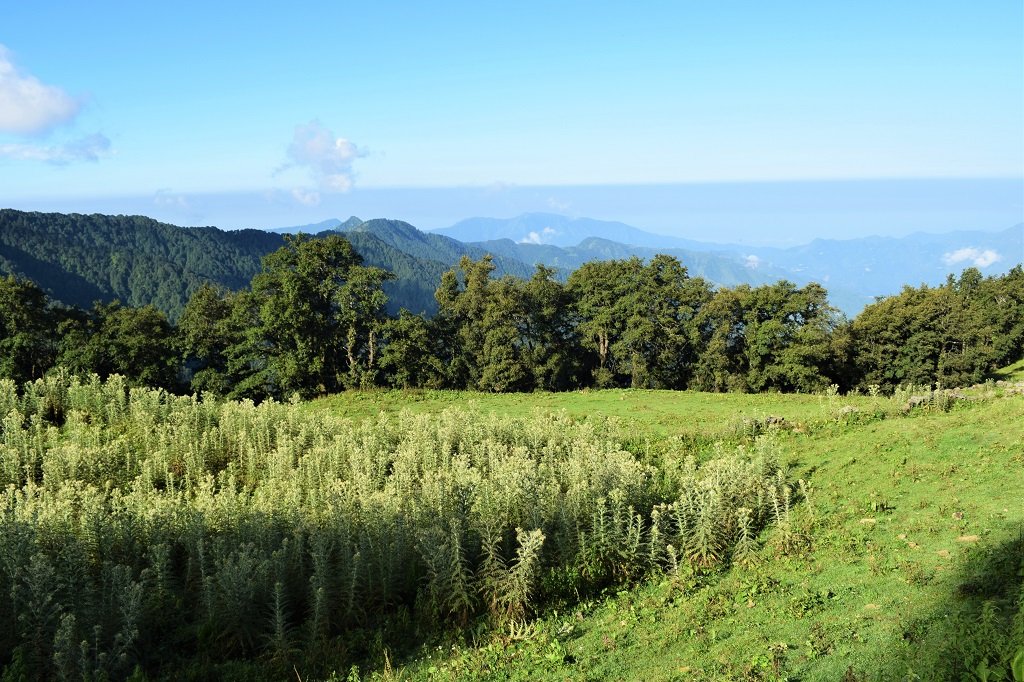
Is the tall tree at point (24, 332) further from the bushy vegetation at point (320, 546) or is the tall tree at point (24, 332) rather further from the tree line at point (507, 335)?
the bushy vegetation at point (320, 546)

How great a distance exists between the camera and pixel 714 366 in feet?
131

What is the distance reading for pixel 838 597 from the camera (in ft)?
A: 26.8

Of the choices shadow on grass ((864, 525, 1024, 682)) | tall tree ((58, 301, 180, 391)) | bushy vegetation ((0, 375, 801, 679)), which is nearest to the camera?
shadow on grass ((864, 525, 1024, 682))

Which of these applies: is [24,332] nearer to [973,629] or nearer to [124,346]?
[124,346]

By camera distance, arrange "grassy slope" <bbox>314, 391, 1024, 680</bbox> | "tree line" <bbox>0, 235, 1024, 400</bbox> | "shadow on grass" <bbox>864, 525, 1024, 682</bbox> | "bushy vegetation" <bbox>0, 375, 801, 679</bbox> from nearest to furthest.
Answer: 1. "shadow on grass" <bbox>864, 525, 1024, 682</bbox>
2. "grassy slope" <bbox>314, 391, 1024, 680</bbox>
3. "bushy vegetation" <bbox>0, 375, 801, 679</bbox>
4. "tree line" <bbox>0, 235, 1024, 400</bbox>

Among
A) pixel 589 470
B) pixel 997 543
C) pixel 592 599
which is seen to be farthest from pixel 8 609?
pixel 997 543

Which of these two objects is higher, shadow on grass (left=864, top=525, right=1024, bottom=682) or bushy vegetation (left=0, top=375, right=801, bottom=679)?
shadow on grass (left=864, top=525, right=1024, bottom=682)

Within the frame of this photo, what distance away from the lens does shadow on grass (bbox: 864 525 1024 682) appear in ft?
18.3

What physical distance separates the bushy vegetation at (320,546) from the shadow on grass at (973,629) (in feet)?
9.18

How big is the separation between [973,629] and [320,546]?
7.90 metres

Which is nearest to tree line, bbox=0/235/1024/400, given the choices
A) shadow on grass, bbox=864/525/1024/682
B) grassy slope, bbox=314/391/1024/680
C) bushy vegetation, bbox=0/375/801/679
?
bushy vegetation, bbox=0/375/801/679

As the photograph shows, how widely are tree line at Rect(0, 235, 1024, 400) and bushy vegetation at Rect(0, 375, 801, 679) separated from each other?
21438 mm

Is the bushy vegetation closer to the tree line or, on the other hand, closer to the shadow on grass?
the shadow on grass

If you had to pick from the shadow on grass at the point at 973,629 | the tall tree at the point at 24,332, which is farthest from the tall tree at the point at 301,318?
the shadow on grass at the point at 973,629
